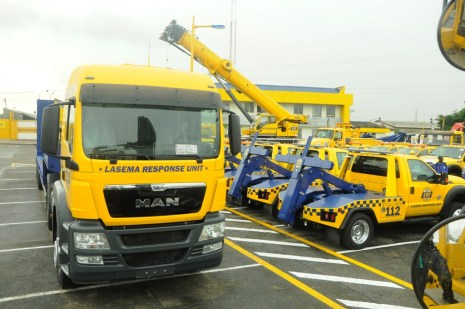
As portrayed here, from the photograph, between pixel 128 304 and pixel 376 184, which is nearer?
pixel 128 304

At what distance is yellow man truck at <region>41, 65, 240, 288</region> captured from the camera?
4.24m

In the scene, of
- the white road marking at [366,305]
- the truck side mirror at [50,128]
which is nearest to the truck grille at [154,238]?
the truck side mirror at [50,128]

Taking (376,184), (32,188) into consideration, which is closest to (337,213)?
(376,184)

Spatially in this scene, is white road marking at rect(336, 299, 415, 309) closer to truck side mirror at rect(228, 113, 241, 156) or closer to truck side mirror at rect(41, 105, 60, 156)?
truck side mirror at rect(228, 113, 241, 156)

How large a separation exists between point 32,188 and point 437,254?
1361 cm

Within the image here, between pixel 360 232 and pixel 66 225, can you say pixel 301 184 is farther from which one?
pixel 66 225

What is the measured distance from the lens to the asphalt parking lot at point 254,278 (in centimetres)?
483

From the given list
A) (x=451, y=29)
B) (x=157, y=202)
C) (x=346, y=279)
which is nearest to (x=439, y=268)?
(x=451, y=29)

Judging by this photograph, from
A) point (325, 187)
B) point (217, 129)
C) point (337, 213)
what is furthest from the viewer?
point (325, 187)

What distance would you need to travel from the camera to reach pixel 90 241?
4.21 meters

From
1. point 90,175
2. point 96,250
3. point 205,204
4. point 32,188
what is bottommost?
point 32,188

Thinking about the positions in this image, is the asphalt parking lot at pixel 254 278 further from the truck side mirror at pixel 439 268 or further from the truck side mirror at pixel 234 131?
the truck side mirror at pixel 439 268

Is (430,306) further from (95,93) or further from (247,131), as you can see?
(247,131)

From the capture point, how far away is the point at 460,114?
57.3 metres
